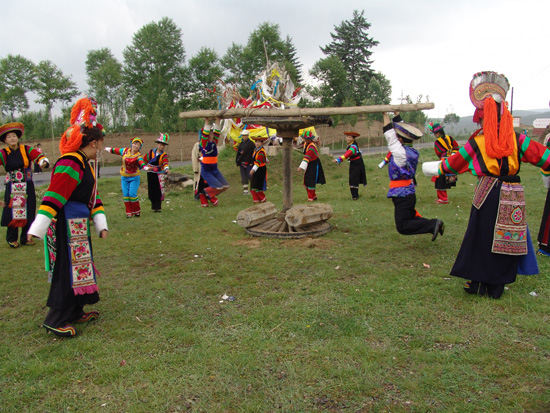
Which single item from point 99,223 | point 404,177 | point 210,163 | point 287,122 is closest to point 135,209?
point 210,163

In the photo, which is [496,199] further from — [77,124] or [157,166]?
[157,166]

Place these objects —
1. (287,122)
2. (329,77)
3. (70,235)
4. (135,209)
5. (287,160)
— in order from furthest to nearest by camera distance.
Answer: (329,77), (135,209), (287,160), (287,122), (70,235)

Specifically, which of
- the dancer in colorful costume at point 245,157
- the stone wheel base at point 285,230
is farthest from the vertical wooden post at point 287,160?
the dancer in colorful costume at point 245,157

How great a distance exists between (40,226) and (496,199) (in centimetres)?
439

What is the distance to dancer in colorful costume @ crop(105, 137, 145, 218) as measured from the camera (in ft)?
31.3

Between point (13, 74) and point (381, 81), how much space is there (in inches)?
1517

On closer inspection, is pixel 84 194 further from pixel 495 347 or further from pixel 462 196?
pixel 462 196

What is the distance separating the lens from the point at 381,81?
51.2 meters

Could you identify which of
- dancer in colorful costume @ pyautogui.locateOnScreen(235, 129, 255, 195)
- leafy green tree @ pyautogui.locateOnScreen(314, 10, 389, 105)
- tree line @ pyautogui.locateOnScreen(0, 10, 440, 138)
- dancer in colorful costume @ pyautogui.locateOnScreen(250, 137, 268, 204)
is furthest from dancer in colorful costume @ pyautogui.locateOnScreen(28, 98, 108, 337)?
leafy green tree @ pyautogui.locateOnScreen(314, 10, 389, 105)

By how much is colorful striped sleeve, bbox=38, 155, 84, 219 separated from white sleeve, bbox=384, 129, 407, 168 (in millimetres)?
3923

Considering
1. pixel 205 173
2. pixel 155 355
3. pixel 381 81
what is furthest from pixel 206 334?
pixel 381 81

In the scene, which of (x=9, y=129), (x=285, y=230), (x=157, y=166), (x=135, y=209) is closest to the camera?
(x=9, y=129)

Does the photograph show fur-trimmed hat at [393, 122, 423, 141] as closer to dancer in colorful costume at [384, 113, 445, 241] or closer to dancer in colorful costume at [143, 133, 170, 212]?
dancer in colorful costume at [384, 113, 445, 241]

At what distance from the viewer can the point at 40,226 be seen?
366 cm
